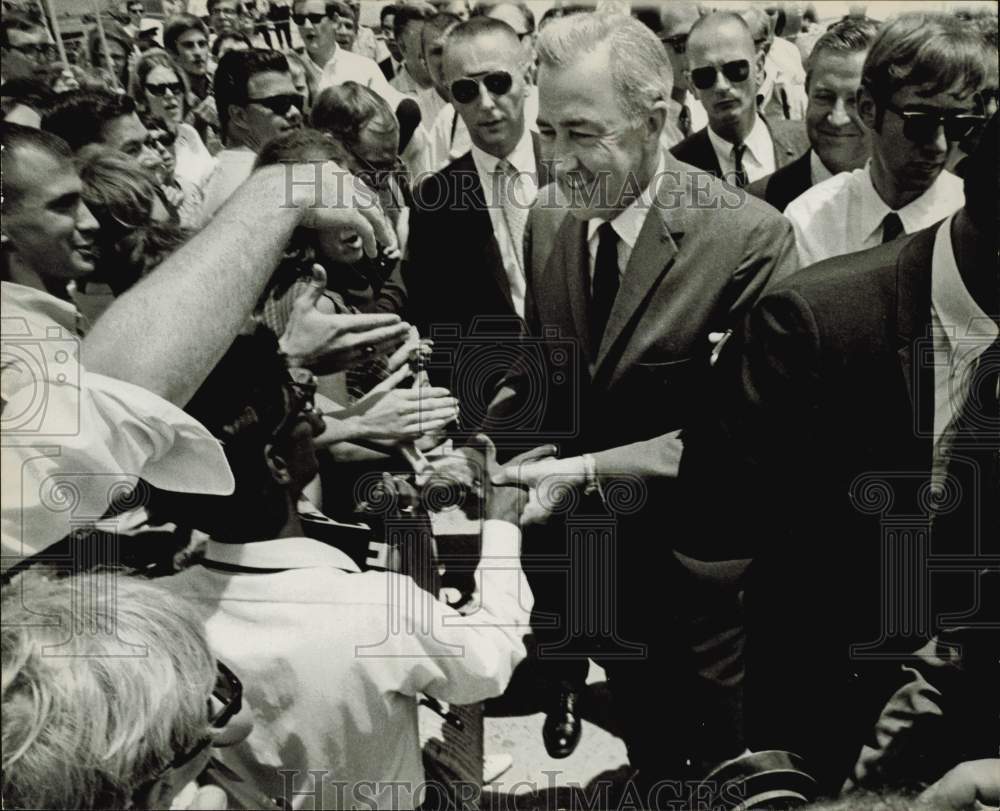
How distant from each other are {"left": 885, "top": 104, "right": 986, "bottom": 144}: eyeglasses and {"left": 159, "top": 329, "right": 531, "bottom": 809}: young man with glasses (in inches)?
42.5

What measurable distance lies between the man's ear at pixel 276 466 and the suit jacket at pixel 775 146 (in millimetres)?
995

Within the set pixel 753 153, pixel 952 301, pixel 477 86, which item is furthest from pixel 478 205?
pixel 952 301

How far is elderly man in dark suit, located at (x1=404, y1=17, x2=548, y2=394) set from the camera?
1.99m

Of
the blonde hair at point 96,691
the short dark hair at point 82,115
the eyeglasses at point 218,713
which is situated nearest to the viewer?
the blonde hair at point 96,691

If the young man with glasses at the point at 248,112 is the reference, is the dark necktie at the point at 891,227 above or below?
below

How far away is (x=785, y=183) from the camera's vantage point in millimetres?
2119

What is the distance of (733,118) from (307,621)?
129cm

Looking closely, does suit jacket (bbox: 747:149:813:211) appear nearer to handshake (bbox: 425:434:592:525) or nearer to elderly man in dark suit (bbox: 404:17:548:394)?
elderly man in dark suit (bbox: 404:17:548:394)

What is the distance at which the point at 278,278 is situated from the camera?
6.23 feet

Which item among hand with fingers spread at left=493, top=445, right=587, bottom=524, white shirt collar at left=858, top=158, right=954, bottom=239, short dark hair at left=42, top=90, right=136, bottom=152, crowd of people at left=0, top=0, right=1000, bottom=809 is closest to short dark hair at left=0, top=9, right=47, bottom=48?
crowd of people at left=0, top=0, right=1000, bottom=809

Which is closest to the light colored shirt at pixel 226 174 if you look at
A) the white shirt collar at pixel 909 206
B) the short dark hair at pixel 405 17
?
the short dark hair at pixel 405 17

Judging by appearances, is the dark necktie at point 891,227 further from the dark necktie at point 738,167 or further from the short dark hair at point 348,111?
the short dark hair at point 348,111

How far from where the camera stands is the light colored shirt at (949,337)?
1835 millimetres

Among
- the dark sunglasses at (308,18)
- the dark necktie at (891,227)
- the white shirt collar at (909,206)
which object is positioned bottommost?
the dark necktie at (891,227)
